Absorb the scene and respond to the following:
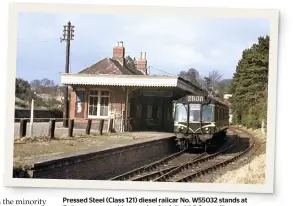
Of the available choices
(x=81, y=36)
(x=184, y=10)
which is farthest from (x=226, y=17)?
(x=81, y=36)

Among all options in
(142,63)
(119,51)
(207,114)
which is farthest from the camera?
(207,114)

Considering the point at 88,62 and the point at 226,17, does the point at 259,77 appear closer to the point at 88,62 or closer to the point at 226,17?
the point at 226,17

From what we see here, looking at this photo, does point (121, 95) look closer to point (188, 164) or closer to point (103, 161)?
point (103, 161)

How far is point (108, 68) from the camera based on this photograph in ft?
15.9

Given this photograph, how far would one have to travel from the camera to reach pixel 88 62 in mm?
4762

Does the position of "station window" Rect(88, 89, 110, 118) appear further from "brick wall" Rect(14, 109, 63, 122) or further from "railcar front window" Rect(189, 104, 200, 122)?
"railcar front window" Rect(189, 104, 200, 122)

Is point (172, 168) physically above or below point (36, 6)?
below

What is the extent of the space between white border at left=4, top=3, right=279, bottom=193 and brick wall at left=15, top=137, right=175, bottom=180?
0.30ft

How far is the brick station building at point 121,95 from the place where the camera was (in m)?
4.88

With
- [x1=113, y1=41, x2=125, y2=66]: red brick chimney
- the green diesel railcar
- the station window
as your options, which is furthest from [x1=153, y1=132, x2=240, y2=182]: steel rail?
[x1=113, y1=41, x2=125, y2=66]: red brick chimney

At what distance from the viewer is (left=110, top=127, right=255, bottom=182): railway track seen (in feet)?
15.2

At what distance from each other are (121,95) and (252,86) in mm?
1138

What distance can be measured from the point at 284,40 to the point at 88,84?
170 centimetres


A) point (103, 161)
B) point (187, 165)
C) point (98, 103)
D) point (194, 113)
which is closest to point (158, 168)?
point (187, 165)
